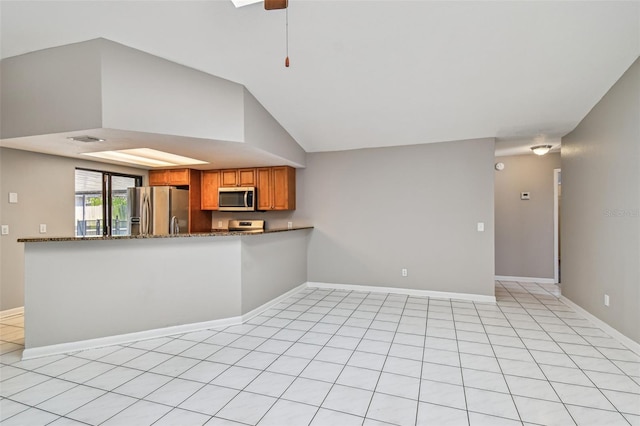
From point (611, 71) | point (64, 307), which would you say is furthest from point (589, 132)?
point (64, 307)

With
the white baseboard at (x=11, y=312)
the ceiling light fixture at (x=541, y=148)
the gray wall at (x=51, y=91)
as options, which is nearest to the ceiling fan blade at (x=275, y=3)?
the gray wall at (x=51, y=91)

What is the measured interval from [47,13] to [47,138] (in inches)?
52.5

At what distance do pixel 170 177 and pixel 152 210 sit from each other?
767 mm

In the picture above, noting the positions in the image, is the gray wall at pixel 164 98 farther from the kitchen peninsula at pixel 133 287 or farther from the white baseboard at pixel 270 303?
the white baseboard at pixel 270 303

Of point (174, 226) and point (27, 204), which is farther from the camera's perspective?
point (174, 226)

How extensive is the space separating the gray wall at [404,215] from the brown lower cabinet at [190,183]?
1.85 meters

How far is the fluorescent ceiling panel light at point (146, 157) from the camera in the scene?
4.11m

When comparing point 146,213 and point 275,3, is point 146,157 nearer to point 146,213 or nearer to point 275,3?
point 146,213

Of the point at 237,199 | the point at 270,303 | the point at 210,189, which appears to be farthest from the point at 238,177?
the point at 270,303

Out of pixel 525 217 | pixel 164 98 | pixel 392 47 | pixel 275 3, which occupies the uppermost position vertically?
pixel 392 47

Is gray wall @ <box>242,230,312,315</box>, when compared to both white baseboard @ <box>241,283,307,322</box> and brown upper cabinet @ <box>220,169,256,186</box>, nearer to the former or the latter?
white baseboard @ <box>241,283,307,322</box>

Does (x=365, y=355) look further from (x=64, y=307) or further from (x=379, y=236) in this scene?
(x=64, y=307)

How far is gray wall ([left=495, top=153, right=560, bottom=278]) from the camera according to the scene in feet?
18.2

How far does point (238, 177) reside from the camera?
5371 mm
